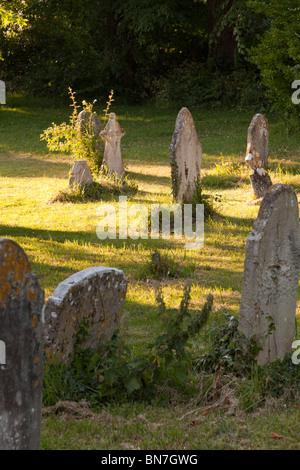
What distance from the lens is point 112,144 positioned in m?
12.8

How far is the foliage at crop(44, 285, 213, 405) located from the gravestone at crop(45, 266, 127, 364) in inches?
3.3

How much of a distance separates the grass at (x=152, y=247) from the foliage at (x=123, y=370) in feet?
0.44

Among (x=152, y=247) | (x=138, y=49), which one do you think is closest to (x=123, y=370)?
(x=152, y=247)

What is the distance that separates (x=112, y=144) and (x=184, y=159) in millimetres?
2938

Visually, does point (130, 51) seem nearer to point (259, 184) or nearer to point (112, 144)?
point (112, 144)

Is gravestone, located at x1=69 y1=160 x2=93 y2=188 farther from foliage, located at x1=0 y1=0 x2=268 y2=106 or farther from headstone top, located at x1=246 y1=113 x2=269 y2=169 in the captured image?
foliage, located at x1=0 y1=0 x2=268 y2=106

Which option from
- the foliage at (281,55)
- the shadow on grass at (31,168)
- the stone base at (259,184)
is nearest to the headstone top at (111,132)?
the shadow on grass at (31,168)

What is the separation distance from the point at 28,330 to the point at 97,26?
86.2 ft

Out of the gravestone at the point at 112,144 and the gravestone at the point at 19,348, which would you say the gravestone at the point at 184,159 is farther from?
the gravestone at the point at 19,348

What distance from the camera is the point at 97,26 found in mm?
27359

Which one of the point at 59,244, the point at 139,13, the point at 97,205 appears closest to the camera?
the point at 59,244
